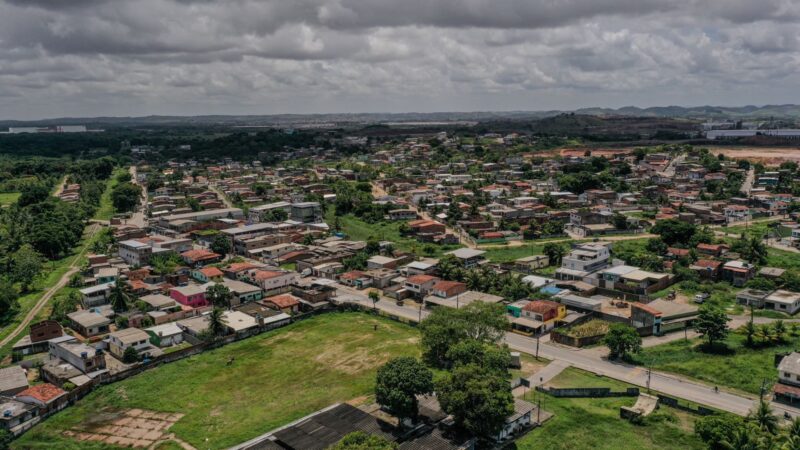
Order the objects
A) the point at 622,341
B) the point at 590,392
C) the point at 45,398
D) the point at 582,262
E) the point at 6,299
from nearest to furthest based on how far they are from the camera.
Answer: the point at 45,398 < the point at 590,392 < the point at 622,341 < the point at 6,299 < the point at 582,262

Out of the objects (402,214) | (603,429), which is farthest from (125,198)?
(603,429)

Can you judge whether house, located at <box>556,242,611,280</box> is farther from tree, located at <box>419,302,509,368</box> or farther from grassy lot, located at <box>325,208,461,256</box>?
tree, located at <box>419,302,509,368</box>

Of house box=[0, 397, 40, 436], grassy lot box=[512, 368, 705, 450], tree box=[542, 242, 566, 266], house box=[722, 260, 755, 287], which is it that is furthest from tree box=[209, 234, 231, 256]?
house box=[722, 260, 755, 287]

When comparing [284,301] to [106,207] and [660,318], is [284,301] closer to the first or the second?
[660,318]

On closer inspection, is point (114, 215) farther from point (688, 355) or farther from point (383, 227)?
point (688, 355)

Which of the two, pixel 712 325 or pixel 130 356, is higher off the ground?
pixel 712 325

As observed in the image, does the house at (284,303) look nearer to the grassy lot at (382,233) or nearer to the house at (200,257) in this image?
the house at (200,257)

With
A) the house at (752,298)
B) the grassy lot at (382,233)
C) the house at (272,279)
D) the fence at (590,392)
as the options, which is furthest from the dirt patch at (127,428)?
the house at (752,298)
